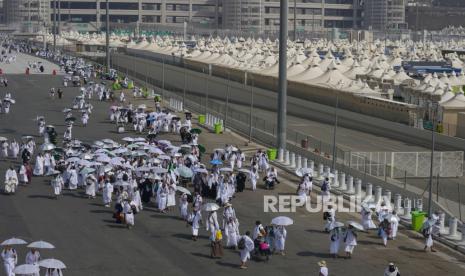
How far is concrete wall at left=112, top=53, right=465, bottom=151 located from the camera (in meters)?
46.7

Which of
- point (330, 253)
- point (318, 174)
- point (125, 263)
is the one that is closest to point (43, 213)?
point (125, 263)

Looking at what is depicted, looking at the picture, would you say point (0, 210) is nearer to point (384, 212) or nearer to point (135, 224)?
point (135, 224)

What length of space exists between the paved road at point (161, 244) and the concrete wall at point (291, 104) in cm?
1566

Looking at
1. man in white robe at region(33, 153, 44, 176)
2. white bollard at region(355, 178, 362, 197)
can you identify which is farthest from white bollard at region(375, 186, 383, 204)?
man in white robe at region(33, 153, 44, 176)

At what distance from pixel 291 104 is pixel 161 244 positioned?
38.4 m

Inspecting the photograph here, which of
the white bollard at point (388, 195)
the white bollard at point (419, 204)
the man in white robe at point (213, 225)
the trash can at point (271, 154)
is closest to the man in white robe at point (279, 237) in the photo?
the man in white robe at point (213, 225)

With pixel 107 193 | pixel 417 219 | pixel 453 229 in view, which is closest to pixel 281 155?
pixel 107 193

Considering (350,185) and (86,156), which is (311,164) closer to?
(350,185)

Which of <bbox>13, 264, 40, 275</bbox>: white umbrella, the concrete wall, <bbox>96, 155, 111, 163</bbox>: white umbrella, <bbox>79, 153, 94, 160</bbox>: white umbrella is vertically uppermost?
<bbox>96, 155, 111, 163</bbox>: white umbrella

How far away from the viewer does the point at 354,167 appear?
35031 millimetres

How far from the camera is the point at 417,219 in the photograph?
27.0 metres

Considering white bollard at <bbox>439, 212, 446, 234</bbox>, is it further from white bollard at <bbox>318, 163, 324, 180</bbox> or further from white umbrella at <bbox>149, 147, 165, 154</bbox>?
white umbrella at <bbox>149, 147, 165, 154</bbox>

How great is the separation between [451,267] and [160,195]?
9813 millimetres

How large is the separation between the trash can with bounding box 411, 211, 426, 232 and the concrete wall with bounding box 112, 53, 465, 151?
1636 cm
